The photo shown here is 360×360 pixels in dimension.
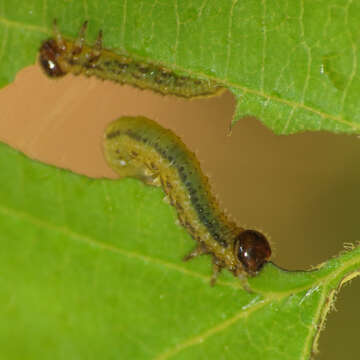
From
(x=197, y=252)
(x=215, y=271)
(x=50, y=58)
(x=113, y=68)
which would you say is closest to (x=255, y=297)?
(x=215, y=271)

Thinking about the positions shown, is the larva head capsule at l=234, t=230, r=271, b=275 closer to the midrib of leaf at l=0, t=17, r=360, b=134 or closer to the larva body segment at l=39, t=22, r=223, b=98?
the midrib of leaf at l=0, t=17, r=360, b=134

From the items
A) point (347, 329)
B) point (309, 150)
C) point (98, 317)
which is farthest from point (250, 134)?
point (98, 317)

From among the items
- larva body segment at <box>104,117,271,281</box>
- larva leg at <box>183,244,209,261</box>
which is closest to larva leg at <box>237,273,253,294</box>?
larva body segment at <box>104,117,271,281</box>

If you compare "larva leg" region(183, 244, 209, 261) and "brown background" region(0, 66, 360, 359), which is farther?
"brown background" region(0, 66, 360, 359)

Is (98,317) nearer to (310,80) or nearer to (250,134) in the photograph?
(310,80)

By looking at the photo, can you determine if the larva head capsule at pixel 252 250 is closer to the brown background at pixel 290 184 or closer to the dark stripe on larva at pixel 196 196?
the dark stripe on larva at pixel 196 196

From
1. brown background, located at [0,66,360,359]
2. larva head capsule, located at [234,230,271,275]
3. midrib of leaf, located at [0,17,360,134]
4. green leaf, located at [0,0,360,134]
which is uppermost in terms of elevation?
green leaf, located at [0,0,360,134]

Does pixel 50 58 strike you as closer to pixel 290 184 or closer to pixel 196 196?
pixel 196 196

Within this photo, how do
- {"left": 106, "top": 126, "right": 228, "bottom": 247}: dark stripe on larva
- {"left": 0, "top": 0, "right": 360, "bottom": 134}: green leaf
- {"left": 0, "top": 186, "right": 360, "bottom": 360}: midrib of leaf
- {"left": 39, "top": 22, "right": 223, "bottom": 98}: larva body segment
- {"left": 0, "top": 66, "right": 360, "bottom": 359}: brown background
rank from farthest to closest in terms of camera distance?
{"left": 0, "top": 66, "right": 360, "bottom": 359}: brown background
{"left": 106, "top": 126, "right": 228, "bottom": 247}: dark stripe on larva
{"left": 39, "top": 22, "right": 223, "bottom": 98}: larva body segment
{"left": 0, "top": 186, "right": 360, "bottom": 360}: midrib of leaf
{"left": 0, "top": 0, "right": 360, "bottom": 134}: green leaf
